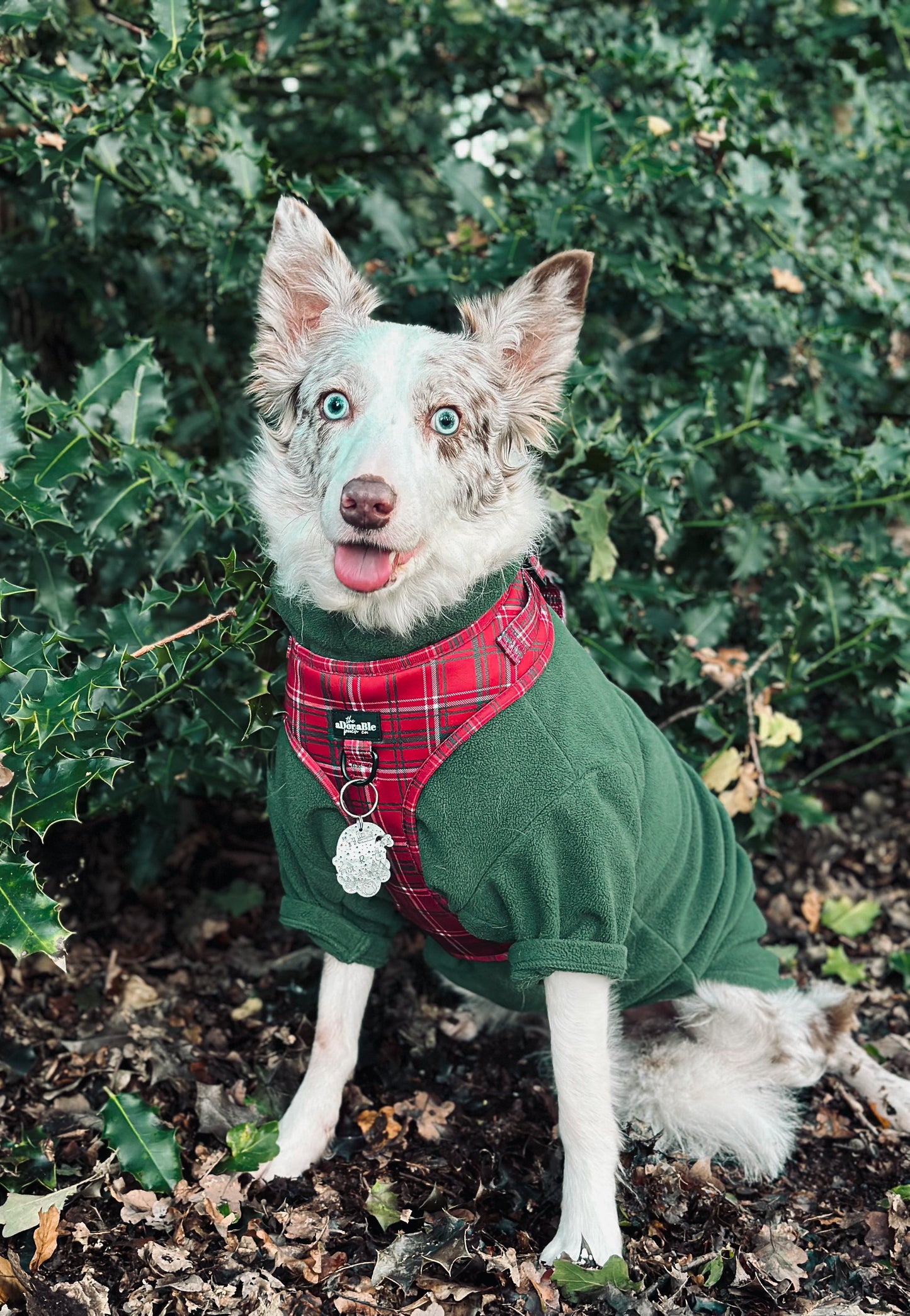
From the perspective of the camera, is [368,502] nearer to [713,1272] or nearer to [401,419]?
[401,419]

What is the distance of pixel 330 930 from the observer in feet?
9.96

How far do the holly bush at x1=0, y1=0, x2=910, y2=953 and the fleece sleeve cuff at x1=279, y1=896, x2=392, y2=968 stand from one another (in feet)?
1.76

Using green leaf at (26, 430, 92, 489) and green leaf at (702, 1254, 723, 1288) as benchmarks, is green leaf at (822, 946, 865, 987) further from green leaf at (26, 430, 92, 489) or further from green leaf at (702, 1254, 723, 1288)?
green leaf at (26, 430, 92, 489)

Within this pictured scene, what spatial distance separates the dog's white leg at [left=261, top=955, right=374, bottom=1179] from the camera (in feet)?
10.1

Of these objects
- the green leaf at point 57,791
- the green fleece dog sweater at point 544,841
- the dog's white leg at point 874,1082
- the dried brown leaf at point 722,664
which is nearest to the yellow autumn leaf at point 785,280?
the dried brown leaf at point 722,664

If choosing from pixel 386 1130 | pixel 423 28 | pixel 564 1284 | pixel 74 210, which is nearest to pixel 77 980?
pixel 386 1130

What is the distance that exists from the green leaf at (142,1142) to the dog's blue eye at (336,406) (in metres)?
1.87

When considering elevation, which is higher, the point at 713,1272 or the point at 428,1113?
the point at 713,1272

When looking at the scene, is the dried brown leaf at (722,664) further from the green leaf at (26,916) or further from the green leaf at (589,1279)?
the green leaf at (26,916)

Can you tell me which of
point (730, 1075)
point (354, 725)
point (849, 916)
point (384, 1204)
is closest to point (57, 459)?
point (354, 725)

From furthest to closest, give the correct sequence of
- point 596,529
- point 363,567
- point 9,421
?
1. point 596,529
2. point 9,421
3. point 363,567

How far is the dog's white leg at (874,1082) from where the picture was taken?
339cm

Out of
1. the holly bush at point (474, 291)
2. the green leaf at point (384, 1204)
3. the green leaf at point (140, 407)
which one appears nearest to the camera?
the green leaf at point (384, 1204)

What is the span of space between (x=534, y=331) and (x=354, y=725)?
115cm
